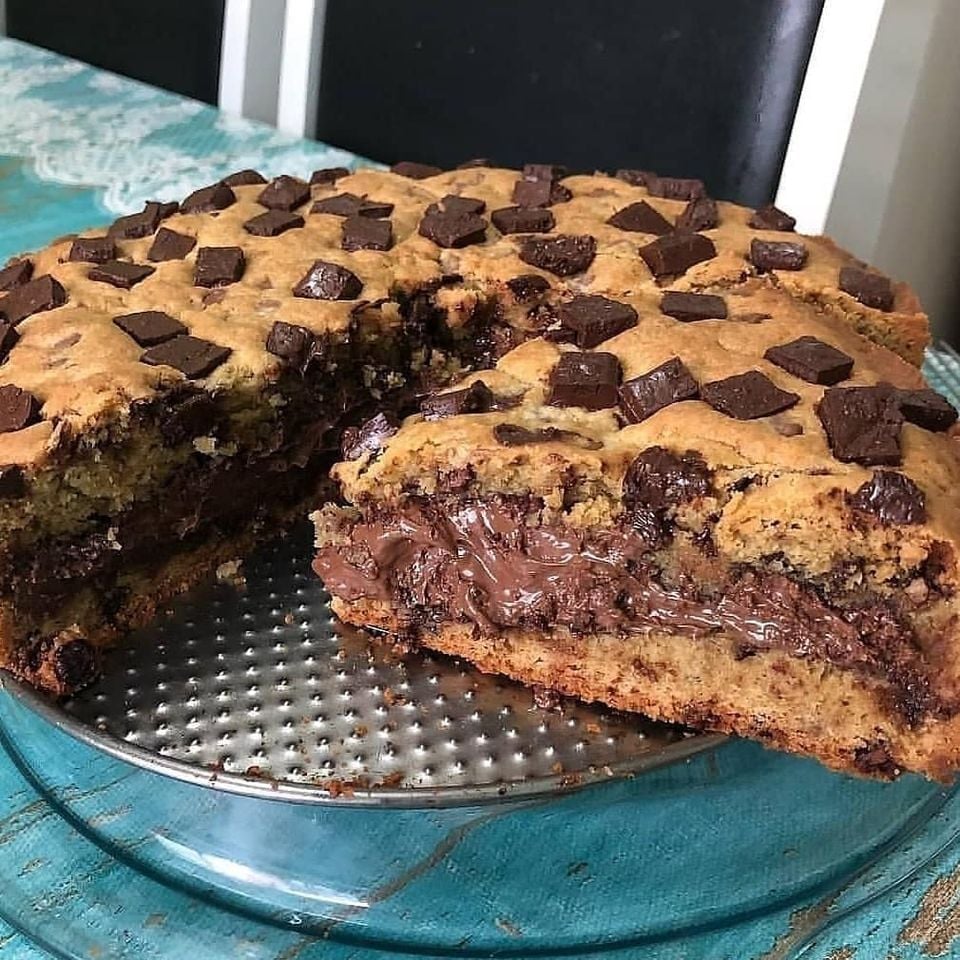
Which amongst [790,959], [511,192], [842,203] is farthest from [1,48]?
[790,959]

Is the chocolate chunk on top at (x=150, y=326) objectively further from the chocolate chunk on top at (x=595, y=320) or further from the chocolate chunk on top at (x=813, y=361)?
the chocolate chunk on top at (x=813, y=361)

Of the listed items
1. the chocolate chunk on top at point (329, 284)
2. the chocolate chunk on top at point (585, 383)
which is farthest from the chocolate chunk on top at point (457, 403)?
the chocolate chunk on top at point (329, 284)

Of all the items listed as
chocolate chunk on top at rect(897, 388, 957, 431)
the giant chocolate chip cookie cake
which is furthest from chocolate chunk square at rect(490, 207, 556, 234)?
chocolate chunk on top at rect(897, 388, 957, 431)

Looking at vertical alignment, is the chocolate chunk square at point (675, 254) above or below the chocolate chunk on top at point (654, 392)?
above

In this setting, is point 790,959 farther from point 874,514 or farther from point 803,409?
point 803,409

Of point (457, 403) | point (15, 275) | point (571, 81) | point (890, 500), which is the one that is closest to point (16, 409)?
point (15, 275)

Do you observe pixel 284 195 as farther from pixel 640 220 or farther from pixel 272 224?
pixel 640 220

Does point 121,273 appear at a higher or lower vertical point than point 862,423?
lower
